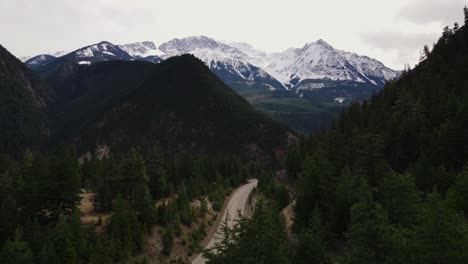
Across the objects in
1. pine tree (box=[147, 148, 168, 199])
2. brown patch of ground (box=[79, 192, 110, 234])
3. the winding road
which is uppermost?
pine tree (box=[147, 148, 168, 199])

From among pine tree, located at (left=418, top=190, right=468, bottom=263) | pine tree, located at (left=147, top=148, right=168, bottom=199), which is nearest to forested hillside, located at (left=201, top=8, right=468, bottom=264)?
pine tree, located at (left=418, top=190, right=468, bottom=263)

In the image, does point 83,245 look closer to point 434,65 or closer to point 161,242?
point 161,242

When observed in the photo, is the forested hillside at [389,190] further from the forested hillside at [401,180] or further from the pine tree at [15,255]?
the pine tree at [15,255]

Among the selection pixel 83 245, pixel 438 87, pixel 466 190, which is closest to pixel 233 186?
pixel 438 87

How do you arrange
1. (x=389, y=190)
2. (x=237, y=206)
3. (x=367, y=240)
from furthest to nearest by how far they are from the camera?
(x=237, y=206), (x=389, y=190), (x=367, y=240)

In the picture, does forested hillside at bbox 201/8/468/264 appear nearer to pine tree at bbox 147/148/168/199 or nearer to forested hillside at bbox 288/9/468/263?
forested hillside at bbox 288/9/468/263

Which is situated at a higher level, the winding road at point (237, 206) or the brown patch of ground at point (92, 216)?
the brown patch of ground at point (92, 216)

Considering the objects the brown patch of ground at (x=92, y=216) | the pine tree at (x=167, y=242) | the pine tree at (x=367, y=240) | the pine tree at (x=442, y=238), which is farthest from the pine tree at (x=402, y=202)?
the brown patch of ground at (x=92, y=216)

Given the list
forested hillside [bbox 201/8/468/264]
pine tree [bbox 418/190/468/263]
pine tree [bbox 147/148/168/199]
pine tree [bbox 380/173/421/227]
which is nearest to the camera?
pine tree [bbox 418/190/468/263]

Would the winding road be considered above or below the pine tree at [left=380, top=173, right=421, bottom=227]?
below

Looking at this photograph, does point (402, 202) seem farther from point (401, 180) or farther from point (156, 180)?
point (156, 180)

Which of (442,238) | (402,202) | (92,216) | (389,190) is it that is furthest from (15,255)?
(402,202)
